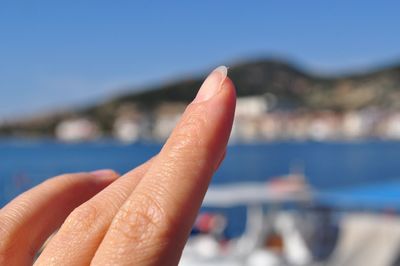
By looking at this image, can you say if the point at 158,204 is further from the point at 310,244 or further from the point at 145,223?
the point at 310,244

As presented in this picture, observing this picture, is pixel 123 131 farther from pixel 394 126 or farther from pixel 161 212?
pixel 161 212

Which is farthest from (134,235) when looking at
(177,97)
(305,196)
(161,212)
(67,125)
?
(67,125)

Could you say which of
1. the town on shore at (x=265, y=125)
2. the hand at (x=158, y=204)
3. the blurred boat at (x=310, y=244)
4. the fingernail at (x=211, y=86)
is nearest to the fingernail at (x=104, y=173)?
the hand at (x=158, y=204)

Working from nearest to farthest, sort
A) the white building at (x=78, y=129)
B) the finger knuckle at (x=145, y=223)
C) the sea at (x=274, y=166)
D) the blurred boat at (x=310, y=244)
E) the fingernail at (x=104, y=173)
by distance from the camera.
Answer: the finger knuckle at (x=145, y=223) < the fingernail at (x=104, y=173) < the blurred boat at (x=310, y=244) < the sea at (x=274, y=166) < the white building at (x=78, y=129)

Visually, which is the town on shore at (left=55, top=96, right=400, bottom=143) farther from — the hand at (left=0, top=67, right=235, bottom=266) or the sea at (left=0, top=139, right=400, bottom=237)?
the hand at (left=0, top=67, right=235, bottom=266)

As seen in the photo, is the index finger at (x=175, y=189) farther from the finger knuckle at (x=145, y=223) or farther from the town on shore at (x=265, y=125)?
the town on shore at (x=265, y=125)

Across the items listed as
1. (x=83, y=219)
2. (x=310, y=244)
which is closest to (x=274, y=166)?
(x=310, y=244)

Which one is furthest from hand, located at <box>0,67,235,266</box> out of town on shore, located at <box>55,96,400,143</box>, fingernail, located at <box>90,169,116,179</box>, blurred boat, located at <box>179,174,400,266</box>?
town on shore, located at <box>55,96,400,143</box>
